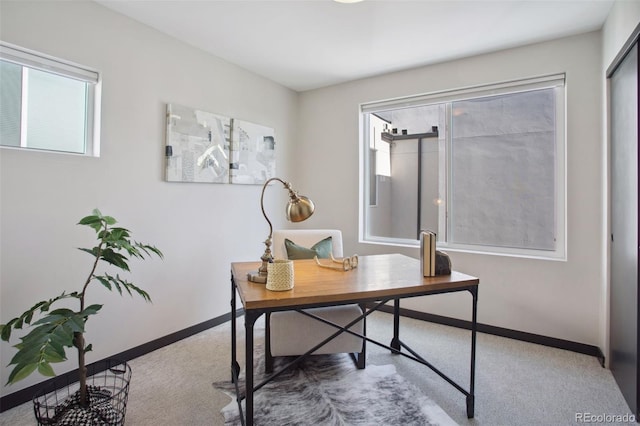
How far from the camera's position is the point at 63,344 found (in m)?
1.43

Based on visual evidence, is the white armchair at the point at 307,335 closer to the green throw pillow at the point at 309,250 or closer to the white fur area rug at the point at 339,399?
the white fur area rug at the point at 339,399

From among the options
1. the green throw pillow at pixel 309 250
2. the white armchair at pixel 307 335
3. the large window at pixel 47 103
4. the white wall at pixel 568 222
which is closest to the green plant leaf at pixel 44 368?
the white armchair at pixel 307 335

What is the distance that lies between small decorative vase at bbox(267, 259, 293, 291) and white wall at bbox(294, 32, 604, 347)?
2176 mm

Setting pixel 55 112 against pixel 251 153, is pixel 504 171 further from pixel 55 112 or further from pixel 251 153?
pixel 55 112

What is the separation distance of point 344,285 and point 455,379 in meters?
1.18

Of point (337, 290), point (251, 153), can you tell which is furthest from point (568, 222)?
point (251, 153)

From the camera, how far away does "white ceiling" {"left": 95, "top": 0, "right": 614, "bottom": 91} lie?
2.39m

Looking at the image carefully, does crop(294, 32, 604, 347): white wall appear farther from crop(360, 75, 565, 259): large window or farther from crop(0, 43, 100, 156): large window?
crop(0, 43, 100, 156): large window

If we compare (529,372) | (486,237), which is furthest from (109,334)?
(486,237)

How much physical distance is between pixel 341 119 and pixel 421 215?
55.1 inches

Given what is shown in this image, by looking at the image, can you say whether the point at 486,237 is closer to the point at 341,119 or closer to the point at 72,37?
the point at 341,119

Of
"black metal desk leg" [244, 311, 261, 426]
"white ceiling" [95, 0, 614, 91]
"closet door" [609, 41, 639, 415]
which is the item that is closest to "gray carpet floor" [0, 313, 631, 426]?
"closet door" [609, 41, 639, 415]

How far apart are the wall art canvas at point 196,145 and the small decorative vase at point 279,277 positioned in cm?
161

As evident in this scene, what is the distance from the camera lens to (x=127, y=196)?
2590 millimetres
